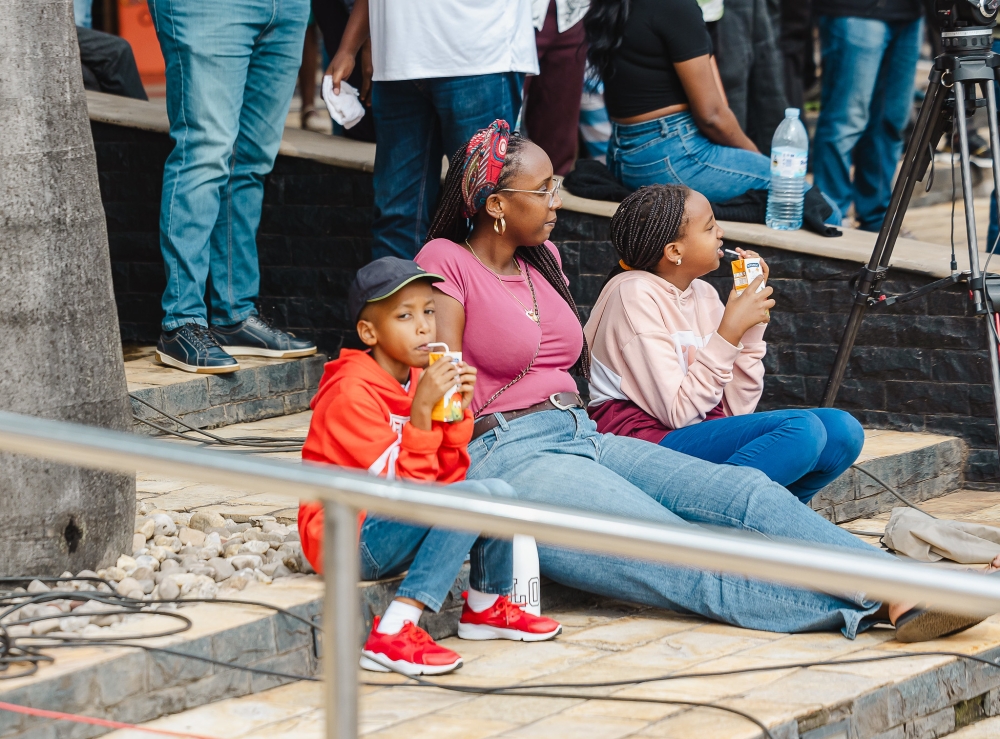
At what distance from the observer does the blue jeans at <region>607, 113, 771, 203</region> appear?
5254 millimetres

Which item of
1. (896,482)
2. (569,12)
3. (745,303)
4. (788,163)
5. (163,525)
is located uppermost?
(569,12)

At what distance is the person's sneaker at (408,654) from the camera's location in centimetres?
306

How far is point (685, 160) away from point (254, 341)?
172 centimetres

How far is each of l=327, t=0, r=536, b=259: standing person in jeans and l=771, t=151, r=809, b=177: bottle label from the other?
961mm

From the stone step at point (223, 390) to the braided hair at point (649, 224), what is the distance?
1.69m

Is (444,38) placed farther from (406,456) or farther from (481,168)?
(406,456)

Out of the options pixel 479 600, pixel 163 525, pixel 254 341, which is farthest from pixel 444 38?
pixel 479 600

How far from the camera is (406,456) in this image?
121 inches

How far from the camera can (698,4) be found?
17.6 feet

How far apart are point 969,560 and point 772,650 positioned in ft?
2.46

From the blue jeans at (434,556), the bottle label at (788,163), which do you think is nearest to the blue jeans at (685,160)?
the bottle label at (788,163)

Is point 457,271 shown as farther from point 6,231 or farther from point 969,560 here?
point 969,560

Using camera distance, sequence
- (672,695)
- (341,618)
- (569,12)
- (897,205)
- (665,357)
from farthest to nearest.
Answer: (569,12) < (897,205) < (665,357) < (672,695) < (341,618)

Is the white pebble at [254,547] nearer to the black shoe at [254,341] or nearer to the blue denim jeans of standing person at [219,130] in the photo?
the blue denim jeans of standing person at [219,130]
